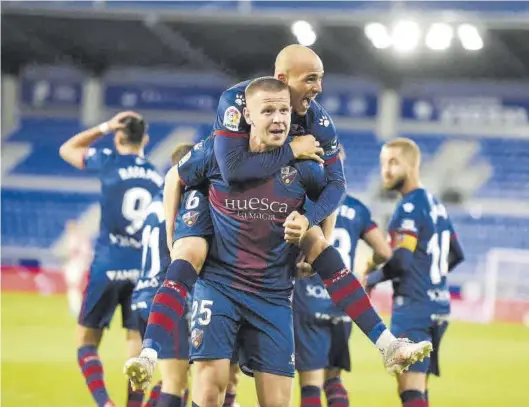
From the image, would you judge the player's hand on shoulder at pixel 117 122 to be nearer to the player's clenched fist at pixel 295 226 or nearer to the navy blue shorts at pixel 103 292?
the navy blue shorts at pixel 103 292

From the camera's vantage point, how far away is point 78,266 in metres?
20.8

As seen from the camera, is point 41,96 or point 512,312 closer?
point 512,312

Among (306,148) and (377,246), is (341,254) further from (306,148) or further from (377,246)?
(306,148)

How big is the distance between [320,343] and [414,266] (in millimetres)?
860

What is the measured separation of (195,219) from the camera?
544 cm

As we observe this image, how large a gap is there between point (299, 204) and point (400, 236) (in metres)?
2.06

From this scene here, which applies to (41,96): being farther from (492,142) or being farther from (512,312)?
(512,312)

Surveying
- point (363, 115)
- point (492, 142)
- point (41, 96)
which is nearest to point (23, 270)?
point (41, 96)

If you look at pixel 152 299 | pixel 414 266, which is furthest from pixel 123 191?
pixel 414 266

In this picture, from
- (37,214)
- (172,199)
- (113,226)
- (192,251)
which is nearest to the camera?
(192,251)

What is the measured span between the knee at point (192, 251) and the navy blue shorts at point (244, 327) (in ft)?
0.42

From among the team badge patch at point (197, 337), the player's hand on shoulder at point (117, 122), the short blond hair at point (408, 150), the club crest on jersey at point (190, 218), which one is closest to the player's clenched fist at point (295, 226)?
the club crest on jersey at point (190, 218)

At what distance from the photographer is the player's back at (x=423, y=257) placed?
7.42m

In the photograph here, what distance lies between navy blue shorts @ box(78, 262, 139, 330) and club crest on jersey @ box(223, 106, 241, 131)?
2896 mm
